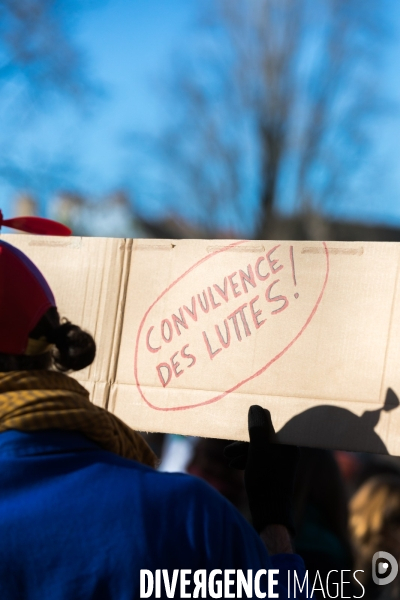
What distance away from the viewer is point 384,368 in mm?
1291

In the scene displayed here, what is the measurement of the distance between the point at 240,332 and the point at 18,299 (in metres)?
0.50

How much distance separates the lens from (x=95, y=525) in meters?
0.95

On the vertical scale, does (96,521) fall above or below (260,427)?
below

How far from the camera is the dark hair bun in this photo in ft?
3.78

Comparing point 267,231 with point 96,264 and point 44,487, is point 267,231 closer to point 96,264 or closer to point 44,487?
point 96,264

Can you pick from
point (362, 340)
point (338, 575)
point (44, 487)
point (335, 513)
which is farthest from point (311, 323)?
point (335, 513)

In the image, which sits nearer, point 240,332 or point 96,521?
point 96,521

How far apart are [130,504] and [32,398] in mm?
217

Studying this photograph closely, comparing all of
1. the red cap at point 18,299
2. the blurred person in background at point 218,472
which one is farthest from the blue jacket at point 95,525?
the blurred person in background at point 218,472

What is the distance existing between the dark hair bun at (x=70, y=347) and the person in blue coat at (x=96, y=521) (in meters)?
0.11

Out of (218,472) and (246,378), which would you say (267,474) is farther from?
(218,472)

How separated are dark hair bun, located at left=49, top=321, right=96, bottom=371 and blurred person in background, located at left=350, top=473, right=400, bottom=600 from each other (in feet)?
5.47

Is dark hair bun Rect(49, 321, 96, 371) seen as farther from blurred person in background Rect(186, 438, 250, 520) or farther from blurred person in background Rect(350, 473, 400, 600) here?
blurred person in background Rect(350, 473, 400, 600)

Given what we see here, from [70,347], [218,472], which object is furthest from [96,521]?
[218,472]
